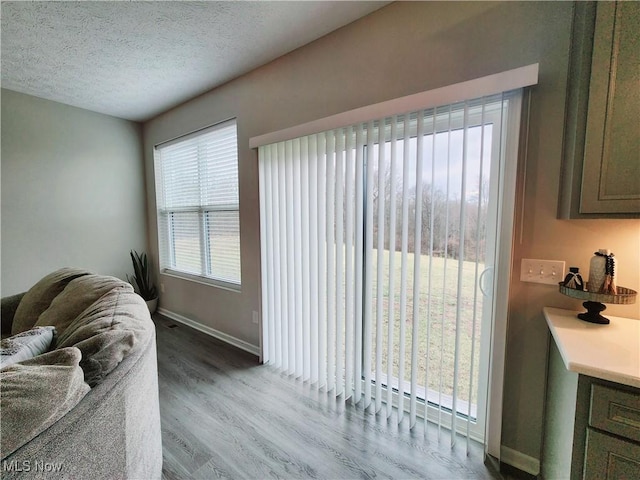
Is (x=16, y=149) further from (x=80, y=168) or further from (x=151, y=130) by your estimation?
(x=151, y=130)

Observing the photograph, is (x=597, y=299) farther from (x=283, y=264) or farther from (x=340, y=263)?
(x=283, y=264)

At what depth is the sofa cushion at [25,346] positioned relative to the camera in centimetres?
93

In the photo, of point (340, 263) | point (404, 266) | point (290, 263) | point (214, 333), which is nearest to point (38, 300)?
point (214, 333)

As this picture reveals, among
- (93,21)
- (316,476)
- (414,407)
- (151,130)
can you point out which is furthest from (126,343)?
(151,130)

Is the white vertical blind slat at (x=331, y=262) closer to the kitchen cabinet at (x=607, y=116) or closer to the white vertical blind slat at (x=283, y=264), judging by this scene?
the white vertical blind slat at (x=283, y=264)

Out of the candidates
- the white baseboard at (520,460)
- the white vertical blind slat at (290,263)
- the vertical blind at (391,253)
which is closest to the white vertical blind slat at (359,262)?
the vertical blind at (391,253)

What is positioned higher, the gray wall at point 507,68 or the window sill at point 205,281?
the gray wall at point 507,68

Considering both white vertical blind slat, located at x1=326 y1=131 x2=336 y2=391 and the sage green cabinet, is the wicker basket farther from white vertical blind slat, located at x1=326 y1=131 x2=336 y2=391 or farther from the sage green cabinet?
white vertical blind slat, located at x1=326 y1=131 x2=336 y2=391

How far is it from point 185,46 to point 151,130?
1950mm

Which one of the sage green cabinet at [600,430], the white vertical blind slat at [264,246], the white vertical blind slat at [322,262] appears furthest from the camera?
the white vertical blind slat at [264,246]

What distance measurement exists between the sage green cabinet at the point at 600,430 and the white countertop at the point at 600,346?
0.05 metres

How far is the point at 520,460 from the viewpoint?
1358 millimetres

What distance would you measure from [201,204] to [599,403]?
330 centimetres

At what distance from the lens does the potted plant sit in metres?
3.55
